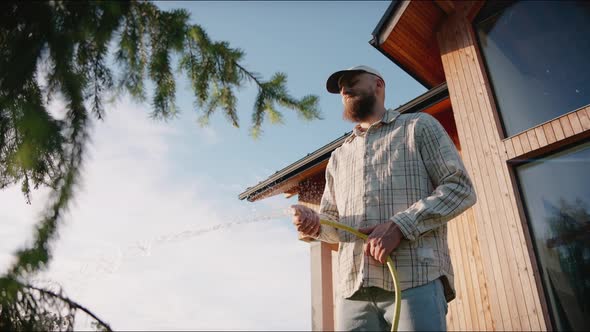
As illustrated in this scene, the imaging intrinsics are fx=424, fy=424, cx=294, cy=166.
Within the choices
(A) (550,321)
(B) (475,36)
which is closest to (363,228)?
(A) (550,321)

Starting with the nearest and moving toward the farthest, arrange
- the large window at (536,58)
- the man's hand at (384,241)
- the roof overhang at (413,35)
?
the man's hand at (384,241) → the large window at (536,58) → the roof overhang at (413,35)

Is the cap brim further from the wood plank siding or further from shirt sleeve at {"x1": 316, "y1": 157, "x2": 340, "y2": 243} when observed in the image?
the wood plank siding

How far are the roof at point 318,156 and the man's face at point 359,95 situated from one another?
3.12 meters

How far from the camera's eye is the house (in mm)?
3732

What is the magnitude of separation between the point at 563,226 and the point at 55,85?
407cm

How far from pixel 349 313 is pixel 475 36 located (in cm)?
460

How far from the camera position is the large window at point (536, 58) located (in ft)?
13.9

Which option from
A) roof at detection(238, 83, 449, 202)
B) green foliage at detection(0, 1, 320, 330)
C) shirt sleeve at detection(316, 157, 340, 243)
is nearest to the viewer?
green foliage at detection(0, 1, 320, 330)

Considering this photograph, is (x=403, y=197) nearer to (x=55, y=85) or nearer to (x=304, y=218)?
(x=304, y=218)

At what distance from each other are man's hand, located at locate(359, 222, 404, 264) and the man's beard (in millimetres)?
823

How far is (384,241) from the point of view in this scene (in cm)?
180

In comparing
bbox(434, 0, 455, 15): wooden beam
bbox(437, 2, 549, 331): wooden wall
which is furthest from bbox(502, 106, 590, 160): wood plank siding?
bbox(434, 0, 455, 15): wooden beam

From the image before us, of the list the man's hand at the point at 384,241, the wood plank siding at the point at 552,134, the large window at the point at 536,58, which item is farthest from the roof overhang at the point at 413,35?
the man's hand at the point at 384,241

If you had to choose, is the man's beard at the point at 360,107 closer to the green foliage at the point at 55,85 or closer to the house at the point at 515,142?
the green foliage at the point at 55,85
